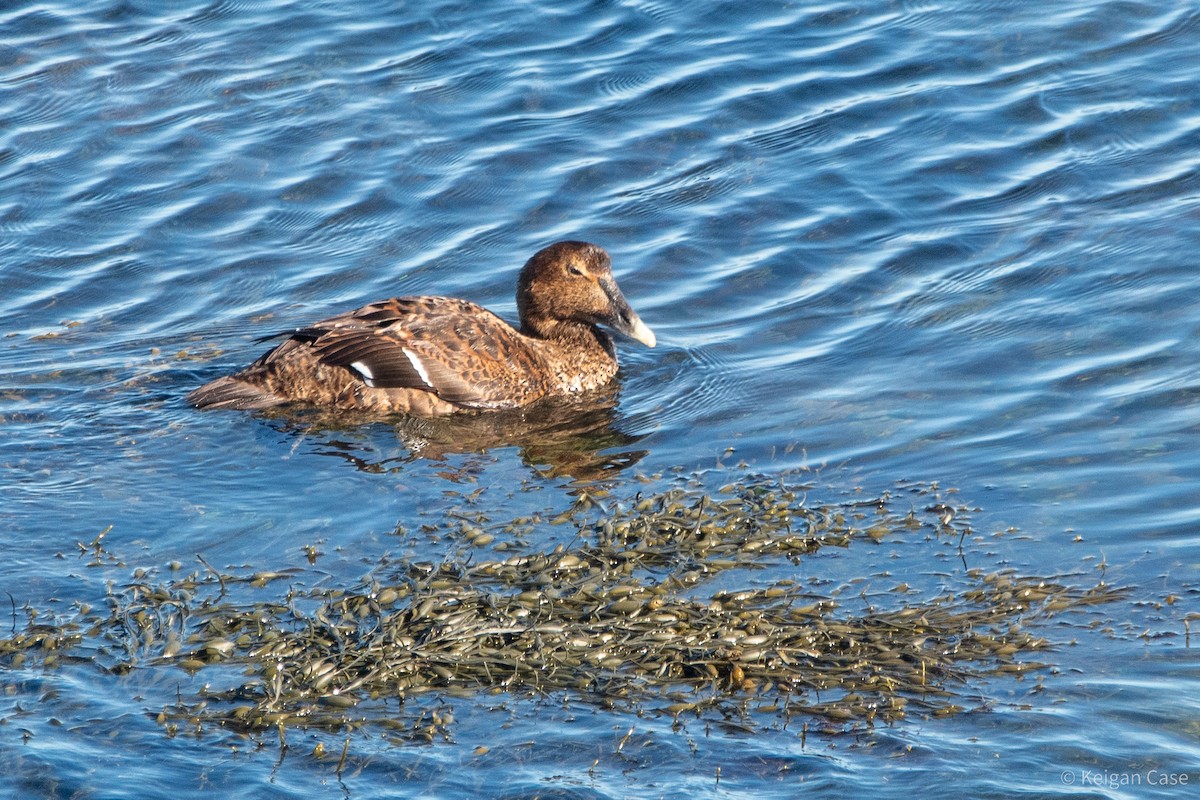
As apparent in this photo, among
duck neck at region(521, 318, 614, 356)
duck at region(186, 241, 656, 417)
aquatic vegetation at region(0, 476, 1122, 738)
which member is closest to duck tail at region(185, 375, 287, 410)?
duck at region(186, 241, 656, 417)

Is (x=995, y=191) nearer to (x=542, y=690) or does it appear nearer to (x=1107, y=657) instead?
(x=1107, y=657)

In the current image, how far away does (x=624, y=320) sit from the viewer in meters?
8.22

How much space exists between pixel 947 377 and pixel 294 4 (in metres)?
7.68

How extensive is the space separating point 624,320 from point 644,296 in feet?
3.02

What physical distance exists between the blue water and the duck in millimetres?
286

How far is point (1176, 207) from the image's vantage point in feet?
30.2

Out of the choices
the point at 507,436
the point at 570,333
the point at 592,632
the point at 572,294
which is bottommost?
the point at 592,632

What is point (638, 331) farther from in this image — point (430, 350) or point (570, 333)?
point (430, 350)

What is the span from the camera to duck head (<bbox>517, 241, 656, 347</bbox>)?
27.0ft

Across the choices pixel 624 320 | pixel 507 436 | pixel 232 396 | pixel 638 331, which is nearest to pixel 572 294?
pixel 624 320

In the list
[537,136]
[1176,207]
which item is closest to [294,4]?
[537,136]

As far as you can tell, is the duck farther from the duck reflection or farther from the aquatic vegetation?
the aquatic vegetation

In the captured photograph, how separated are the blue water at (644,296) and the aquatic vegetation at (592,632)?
122 millimetres

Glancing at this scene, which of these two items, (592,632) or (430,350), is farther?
(430,350)
